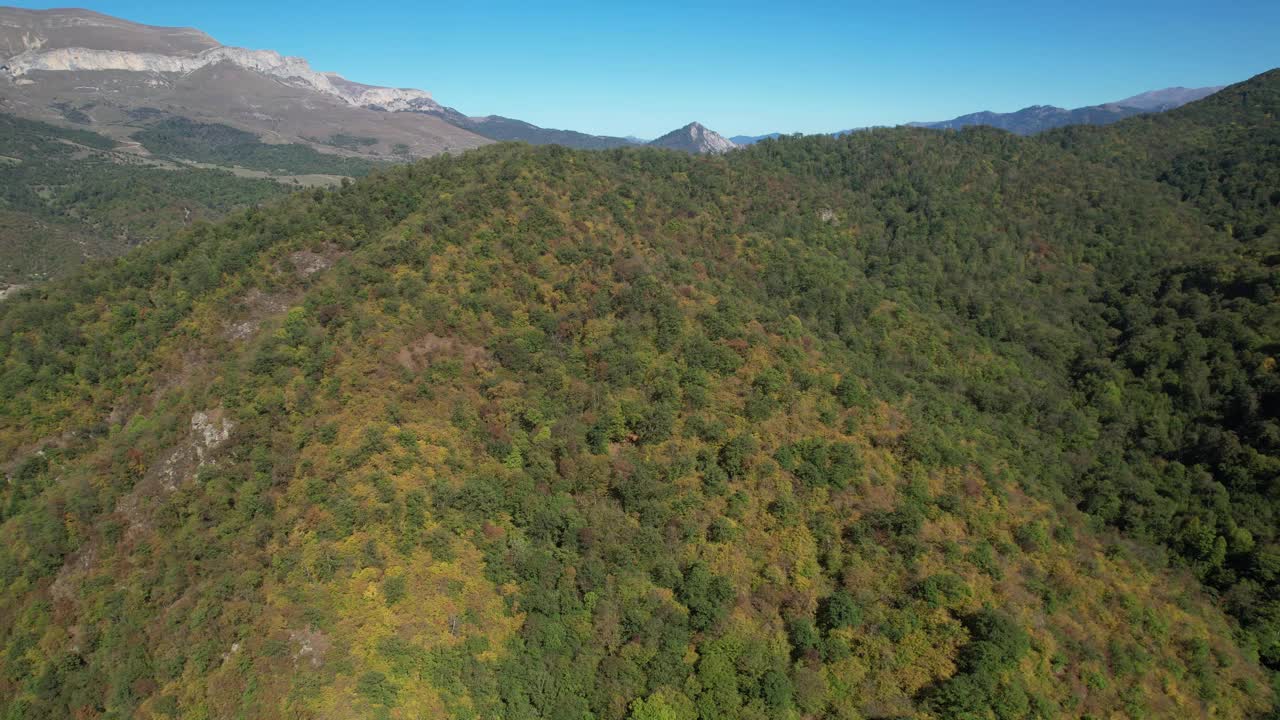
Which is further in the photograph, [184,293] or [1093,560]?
[184,293]

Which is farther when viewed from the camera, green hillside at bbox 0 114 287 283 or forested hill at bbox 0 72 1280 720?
green hillside at bbox 0 114 287 283

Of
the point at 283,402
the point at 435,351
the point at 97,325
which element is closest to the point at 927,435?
the point at 435,351

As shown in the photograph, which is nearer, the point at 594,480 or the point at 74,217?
the point at 594,480

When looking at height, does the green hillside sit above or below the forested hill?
above

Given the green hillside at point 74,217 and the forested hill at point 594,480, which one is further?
the green hillside at point 74,217

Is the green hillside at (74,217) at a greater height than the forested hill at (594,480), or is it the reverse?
the green hillside at (74,217)

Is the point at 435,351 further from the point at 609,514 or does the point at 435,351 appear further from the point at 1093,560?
the point at 1093,560

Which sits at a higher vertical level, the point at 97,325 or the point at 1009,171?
the point at 1009,171

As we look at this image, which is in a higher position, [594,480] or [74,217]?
[74,217]
